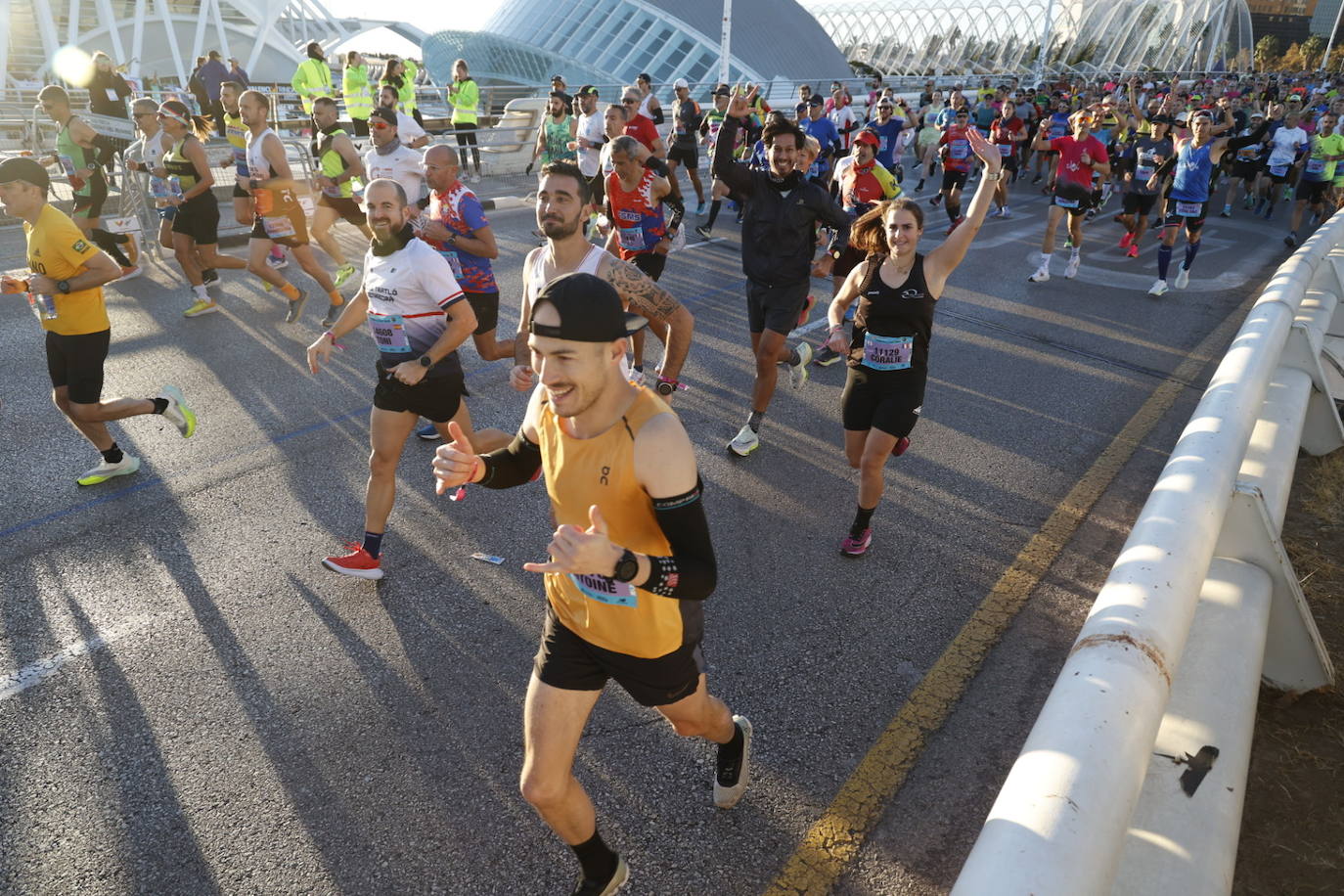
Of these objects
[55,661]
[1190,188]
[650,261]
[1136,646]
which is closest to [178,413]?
[55,661]

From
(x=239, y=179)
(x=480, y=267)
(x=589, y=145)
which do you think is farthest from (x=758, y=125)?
(x=480, y=267)

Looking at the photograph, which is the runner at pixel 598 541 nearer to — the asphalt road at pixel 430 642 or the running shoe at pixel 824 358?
the asphalt road at pixel 430 642

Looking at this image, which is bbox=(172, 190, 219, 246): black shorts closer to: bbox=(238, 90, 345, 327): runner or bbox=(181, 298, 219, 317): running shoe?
bbox=(238, 90, 345, 327): runner

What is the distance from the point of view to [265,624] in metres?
4.04

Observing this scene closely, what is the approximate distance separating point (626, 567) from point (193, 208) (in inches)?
324

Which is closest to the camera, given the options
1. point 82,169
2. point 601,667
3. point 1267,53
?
point 601,667

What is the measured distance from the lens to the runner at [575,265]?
408cm

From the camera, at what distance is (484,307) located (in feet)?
20.7

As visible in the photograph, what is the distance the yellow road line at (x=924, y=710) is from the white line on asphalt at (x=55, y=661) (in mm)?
3248

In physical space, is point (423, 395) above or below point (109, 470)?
above

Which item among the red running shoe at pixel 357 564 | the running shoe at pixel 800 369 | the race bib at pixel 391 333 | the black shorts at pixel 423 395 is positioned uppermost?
the race bib at pixel 391 333

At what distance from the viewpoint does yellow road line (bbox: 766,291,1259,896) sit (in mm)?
2820

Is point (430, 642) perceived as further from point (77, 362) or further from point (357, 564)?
point (77, 362)

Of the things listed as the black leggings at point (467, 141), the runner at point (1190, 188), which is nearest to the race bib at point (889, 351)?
the runner at point (1190, 188)
